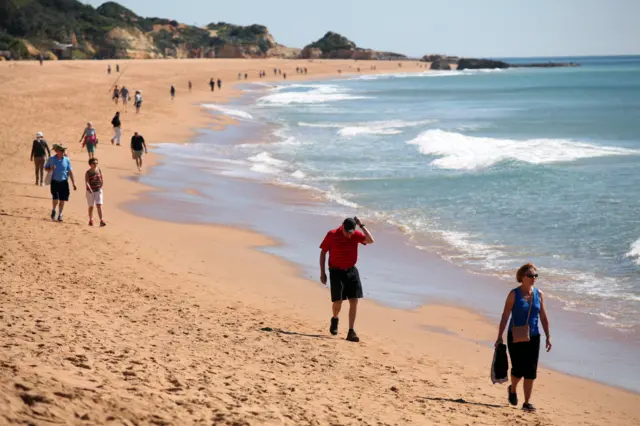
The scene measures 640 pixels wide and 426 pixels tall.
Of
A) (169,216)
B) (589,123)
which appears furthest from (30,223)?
(589,123)

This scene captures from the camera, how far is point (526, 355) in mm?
7555

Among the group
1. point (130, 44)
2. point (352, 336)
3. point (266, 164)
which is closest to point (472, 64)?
point (130, 44)

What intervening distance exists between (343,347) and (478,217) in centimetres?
996

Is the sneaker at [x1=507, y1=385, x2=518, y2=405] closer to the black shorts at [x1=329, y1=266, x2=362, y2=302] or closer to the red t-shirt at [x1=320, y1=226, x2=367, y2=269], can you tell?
the black shorts at [x1=329, y1=266, x2=362, y2=302]

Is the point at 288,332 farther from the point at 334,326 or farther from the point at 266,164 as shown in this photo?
the point at 266,164

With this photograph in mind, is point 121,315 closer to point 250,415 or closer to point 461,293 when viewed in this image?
point 250,415

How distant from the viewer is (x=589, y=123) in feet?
153

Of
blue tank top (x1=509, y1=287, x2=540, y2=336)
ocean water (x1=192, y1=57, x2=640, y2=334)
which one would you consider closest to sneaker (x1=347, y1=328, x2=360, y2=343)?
blue tank top (x1=509, y1=287, x2=540, y2=336)

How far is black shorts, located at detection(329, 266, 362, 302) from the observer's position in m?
9.41

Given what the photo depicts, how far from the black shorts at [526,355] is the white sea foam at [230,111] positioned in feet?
123

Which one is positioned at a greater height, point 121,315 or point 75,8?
point 75,8

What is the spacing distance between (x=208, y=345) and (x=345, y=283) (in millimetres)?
1958

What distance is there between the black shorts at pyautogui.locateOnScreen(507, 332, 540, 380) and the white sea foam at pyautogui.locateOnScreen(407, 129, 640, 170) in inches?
754

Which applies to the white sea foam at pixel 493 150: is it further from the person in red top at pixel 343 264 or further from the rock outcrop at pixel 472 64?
the rock outcrop at pixel 472 64
